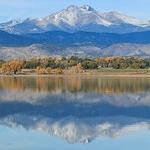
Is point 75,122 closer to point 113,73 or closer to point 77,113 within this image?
point 77,113

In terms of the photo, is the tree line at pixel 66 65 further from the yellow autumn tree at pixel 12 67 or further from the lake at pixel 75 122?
the lake at pixel 75 122

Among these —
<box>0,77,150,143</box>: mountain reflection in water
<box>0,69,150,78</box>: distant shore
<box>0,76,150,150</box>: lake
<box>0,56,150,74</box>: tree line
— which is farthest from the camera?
<box>0,56,150,74</box>: tree line

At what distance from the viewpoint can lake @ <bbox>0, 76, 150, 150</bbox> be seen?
26375 mm

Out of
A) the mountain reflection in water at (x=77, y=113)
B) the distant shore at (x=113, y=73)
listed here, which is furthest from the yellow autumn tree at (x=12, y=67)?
the mountain reflection in water at (x=77, y=113)

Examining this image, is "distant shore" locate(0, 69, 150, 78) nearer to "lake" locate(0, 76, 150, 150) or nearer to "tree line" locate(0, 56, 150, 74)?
"tree line" locate(0, 56, 150, 74)

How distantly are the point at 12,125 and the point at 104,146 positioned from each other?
9463mm

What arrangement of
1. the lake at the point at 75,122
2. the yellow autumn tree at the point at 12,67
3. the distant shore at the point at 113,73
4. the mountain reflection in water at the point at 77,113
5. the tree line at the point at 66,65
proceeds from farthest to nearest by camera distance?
the yellow autumn tree at the point at 12,67
the tree line at the point at 66,65
the distant shore at the point at 113,73
the mountain reflection in water at the point at 77,113
the lake at the point at 75,122

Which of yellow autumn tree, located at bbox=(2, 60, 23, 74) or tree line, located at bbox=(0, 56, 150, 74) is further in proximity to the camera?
yellow autumn tree, located at bbox=(2, 60, 23, 74)

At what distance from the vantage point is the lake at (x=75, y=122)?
86.5 ft

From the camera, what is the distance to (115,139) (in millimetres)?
27656

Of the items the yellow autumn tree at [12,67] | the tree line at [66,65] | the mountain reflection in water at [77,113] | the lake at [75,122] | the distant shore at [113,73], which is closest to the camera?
the lake at [75,122]

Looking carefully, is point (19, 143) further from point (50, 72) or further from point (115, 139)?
point (50, 72)

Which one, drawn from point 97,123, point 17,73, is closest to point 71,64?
point 17,73

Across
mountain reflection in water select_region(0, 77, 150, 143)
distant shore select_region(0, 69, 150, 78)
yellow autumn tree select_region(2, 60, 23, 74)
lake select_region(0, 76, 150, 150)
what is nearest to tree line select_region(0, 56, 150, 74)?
yellow autumn tree select_region(2, 60, 23, 74)
